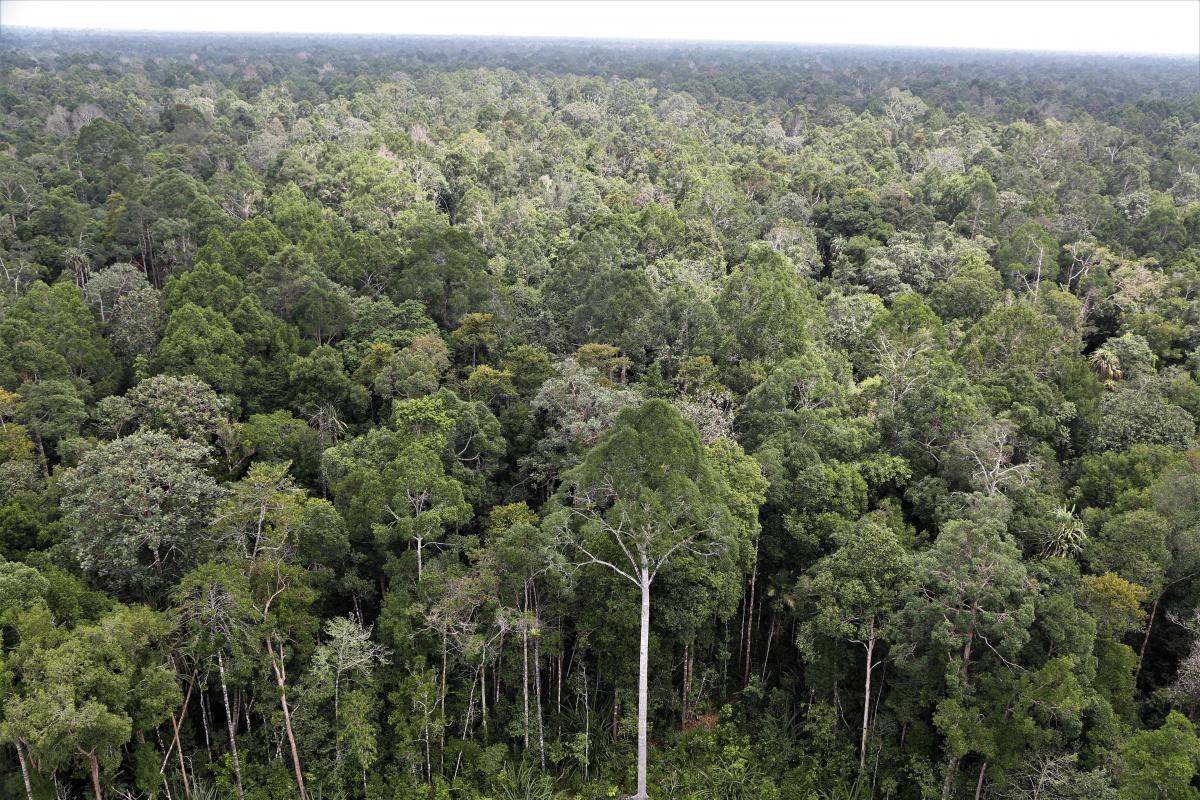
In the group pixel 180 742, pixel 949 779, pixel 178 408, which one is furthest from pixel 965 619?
pixel 178 408

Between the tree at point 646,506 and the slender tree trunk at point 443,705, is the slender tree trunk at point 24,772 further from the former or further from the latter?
the tree at point 646,506

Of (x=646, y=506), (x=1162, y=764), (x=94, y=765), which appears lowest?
(x=94, y=765)

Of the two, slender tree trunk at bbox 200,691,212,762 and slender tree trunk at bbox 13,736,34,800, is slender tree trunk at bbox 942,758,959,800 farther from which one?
slender tree trunk at bbox 13,736,34,800

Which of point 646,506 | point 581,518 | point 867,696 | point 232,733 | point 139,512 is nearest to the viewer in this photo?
point 232,733

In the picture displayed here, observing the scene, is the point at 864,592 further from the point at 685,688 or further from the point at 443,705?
the point at 443,705

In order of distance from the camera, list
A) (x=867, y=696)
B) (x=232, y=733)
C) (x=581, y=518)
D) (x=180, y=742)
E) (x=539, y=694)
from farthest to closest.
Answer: (x=581, y=518) → (x=539, y=694) → (x=867, y=696) → (x=180, y=742) → (x=232, y=733)
